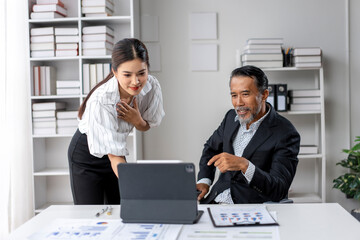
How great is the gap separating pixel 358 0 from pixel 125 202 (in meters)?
3.17

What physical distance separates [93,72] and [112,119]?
164 cm

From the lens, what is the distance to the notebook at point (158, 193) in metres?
1.58

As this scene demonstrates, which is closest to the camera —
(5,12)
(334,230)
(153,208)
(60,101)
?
(334,230)

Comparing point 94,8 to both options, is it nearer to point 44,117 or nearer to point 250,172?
Answer: point 44,117

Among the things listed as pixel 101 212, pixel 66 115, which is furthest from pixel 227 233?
pixel 66 115

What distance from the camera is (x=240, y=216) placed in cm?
168

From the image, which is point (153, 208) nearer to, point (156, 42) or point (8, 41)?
point (8, 41)

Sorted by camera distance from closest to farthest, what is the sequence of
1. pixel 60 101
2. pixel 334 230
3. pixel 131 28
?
pixel 334 230
pixel 131 28
pixel 60 101

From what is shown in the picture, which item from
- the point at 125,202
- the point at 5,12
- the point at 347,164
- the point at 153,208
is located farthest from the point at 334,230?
the point at 5,12

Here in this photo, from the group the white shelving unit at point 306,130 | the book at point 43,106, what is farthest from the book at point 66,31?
the white shelving unit at point 306,130

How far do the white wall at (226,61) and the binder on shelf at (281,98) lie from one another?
50 cm

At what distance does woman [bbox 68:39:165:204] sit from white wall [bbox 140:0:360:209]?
1.58 meters

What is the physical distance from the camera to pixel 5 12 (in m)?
3.26

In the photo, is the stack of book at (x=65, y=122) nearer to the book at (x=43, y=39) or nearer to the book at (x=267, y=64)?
the book at (x=43, y=39)
